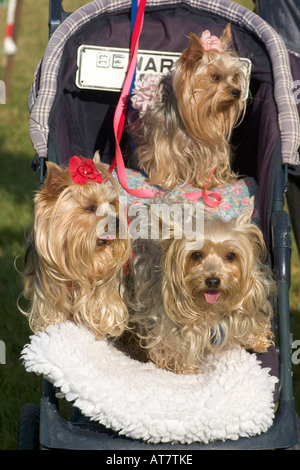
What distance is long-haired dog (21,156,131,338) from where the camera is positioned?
258 centimetres

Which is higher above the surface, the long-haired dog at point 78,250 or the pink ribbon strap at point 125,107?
the pink ribbon strap at point 125,107

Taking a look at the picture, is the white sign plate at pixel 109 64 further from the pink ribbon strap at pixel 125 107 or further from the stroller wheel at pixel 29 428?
the stroller wheel at pixel 29 428

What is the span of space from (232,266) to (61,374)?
708 millimetres

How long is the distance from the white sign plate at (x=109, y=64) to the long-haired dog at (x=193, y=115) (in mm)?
77

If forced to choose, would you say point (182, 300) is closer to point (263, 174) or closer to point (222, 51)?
point (263, 174)

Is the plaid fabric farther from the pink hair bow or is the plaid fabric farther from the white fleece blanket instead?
the white fleece blanket

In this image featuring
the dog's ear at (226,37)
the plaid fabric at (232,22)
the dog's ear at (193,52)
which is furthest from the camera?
the dog's ear at (226,37)

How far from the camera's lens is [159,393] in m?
2.41

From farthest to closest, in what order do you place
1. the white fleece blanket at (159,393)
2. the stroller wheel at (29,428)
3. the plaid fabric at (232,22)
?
the plaid fabric at (232,22) < the stroller wheel at (29,428) < the white fleece blanket at (159,393)

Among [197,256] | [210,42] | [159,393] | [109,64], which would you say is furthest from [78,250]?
[210,42]

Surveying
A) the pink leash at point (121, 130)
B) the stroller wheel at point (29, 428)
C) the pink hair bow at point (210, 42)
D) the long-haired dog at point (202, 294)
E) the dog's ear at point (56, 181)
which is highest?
the pink hair bow at point (210, 42)

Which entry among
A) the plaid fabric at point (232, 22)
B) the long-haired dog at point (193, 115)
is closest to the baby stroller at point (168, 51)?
the plaid fabric at point (232, 22)

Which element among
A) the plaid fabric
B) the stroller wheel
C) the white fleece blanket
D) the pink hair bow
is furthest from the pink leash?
the stroller wheel

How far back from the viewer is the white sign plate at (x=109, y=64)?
3473 mm
